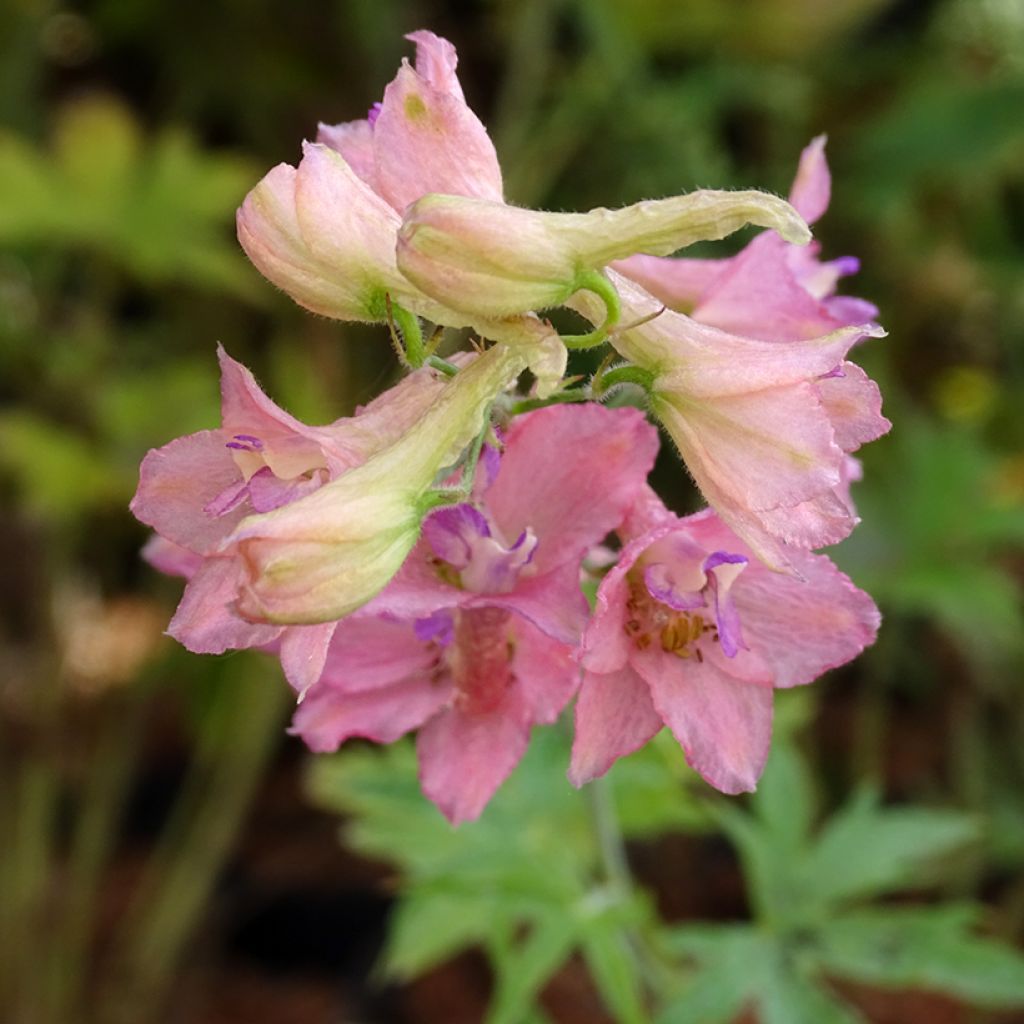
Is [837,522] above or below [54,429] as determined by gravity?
above

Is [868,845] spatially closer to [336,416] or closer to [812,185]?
[812,185]

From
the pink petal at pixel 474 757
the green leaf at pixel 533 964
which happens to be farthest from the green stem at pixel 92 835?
the pink petal at pixel 474 757

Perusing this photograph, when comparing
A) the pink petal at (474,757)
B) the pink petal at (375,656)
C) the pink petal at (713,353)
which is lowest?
the pink petal at (474,757)

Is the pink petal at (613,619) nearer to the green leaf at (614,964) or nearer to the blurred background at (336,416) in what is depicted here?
the green leaf at (614,964)

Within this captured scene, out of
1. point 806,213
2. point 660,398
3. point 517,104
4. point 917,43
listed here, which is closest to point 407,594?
point 660,398

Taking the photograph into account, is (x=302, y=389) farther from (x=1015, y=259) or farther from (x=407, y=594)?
(x=1015, y=259)

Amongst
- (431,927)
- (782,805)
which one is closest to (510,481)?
(782,805)
